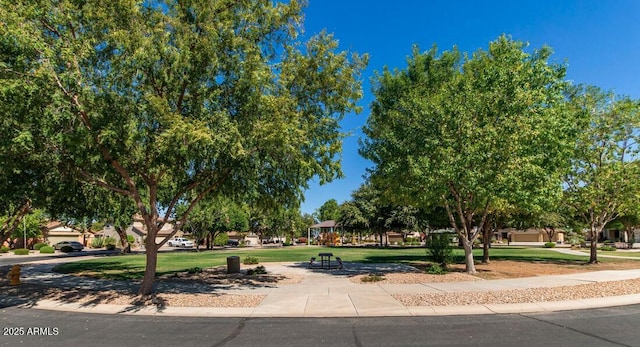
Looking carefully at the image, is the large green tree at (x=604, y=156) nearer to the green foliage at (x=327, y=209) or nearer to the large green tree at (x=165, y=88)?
the large green tree at (x=165, y=88)

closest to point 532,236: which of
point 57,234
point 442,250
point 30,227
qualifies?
point 442,250

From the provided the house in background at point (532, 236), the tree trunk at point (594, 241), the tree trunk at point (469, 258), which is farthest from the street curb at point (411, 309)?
the house in background at point (532, 236)

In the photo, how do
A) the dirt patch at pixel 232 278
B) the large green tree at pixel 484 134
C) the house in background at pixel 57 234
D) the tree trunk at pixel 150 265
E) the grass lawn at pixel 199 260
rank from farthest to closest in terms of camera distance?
the house in background at pixel 57 234 → the grass lawn at pixel 199 260 → the dirt patch at pixel 232 278 → the large green tree at pixel 484 134 → the tree trunk at pixel 150 265

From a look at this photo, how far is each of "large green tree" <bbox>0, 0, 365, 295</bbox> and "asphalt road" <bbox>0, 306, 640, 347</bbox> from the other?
13.0 feet

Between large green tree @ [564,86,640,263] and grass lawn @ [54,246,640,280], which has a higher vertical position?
large green tree @ [564,86,640,263]

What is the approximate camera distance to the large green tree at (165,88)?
10.5m

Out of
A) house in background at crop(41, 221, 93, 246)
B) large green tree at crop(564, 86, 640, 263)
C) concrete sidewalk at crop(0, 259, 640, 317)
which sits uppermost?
large green tree at crop(564, 86, 640, 263)

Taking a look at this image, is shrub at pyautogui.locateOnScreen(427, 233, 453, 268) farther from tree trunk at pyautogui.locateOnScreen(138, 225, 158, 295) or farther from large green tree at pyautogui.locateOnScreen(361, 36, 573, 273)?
tree trunk at pyautogui.locateOnScreen(138, 225, 158, 295)

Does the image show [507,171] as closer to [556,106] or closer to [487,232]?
[556,106]

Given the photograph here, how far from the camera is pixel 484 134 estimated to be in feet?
52.7

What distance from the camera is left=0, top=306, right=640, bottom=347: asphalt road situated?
7.64 metres

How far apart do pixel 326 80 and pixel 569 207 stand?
1914cm

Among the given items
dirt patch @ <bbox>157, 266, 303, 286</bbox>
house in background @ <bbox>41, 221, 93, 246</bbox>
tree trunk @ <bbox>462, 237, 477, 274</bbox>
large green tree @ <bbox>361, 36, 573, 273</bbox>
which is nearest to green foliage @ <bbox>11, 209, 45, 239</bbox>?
house in background @ <bbox>41, 221, 93, 246</bbox>

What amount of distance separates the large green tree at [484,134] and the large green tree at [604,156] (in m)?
5.98
